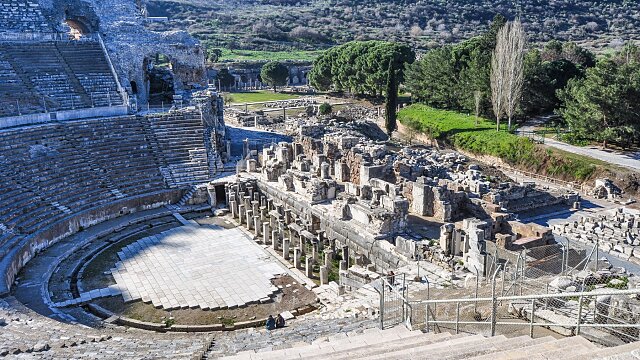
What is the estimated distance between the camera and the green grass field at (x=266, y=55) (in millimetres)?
84562

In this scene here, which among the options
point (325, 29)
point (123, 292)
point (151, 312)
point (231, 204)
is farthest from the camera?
point (325, 29)

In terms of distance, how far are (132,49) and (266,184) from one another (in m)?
15.5

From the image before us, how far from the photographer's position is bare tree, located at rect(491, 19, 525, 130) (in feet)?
130

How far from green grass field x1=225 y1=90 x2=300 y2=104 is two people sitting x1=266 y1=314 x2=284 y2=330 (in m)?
46.1

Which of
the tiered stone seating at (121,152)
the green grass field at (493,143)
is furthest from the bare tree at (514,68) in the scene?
the tiered stone seating at (121,152)

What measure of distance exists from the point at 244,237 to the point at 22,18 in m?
22.5

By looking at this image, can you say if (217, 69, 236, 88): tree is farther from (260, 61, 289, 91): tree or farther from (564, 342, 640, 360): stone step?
(564, 342, 640, 360): stone step

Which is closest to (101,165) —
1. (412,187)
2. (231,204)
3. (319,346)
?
(231,204)

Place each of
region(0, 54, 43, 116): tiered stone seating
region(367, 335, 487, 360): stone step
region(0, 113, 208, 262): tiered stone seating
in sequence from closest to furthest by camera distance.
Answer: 1. region(367, 335, 487, 360): stone step
2. region(0, 113, 208, 262): tiered stone seating
3. region(0, 54, 43, 116): tiered stone seating

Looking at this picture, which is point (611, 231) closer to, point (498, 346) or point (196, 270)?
point (196, 270)

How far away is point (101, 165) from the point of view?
1054 inches

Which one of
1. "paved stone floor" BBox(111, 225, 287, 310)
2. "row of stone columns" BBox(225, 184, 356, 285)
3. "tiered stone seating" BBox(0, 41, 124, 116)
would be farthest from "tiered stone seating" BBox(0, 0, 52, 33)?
"paved stone floor" BBox(111, 225, 287, 310)

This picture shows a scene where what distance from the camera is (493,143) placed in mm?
39219

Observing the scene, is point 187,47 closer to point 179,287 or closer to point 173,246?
point 173,246
